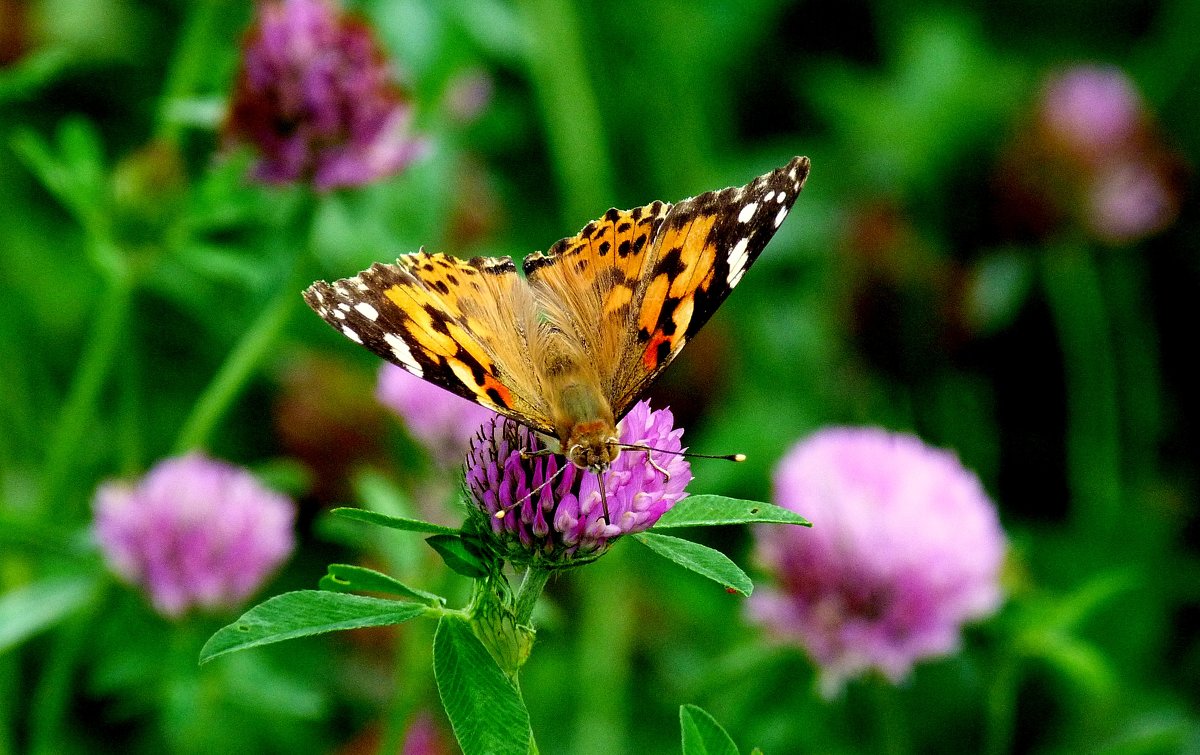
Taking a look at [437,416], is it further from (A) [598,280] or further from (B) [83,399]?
(A) [598,280]

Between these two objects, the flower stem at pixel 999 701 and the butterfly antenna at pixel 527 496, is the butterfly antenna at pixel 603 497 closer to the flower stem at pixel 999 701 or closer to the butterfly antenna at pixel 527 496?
the butterfly antenna at pixel 527 496

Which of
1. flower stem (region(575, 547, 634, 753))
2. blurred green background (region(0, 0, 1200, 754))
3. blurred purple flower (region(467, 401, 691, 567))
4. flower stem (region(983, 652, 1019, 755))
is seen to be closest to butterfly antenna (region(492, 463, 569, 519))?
blurred purple flower (region(467, 401, 691, 567))

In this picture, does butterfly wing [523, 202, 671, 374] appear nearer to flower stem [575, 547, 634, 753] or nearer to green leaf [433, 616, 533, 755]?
green leaf [433, 616, 533, 755]

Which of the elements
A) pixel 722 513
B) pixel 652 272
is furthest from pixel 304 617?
pixel 652 272

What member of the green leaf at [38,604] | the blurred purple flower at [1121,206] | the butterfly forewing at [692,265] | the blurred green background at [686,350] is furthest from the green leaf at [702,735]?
the blurred purple flower at [1121,206]

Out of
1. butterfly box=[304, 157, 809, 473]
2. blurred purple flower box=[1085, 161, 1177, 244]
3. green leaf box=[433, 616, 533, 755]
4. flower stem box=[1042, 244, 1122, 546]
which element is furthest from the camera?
blurred purple flower box=[1085, 161, 1177, 244]
